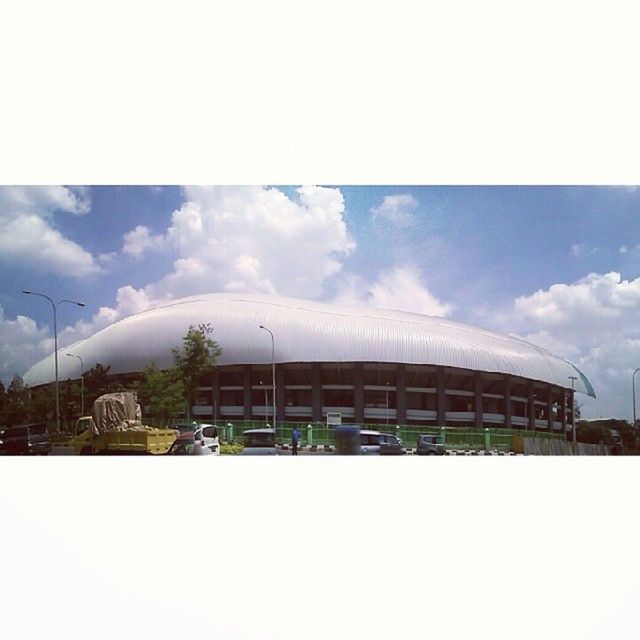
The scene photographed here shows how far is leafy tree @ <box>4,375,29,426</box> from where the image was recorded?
16.0 meters

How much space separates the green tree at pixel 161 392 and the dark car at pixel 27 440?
233 cm

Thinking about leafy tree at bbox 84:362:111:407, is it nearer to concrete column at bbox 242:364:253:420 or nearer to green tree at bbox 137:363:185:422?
green tree at bbox 137:363:185:422

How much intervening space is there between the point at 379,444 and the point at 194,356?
520 centimetres

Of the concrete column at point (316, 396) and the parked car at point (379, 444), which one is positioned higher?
the concrete column at point (316, 396)

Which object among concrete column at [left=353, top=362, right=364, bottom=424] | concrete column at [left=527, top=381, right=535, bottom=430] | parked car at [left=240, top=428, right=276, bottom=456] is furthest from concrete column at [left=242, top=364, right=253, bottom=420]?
concrete column at [left=527, top=381, right=535, bottom=430]

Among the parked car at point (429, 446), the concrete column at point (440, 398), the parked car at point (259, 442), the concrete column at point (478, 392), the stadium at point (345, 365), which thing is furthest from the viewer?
the concrete column at point (478, 392)

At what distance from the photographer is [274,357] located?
1902 cm

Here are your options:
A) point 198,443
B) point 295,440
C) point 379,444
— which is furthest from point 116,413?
point 379,444

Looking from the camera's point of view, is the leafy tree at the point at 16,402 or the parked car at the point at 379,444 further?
the parked car at the point at 379,444

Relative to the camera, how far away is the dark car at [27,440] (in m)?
16.0

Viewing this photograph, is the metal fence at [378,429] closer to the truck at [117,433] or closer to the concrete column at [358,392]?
the concrete column at [358,392]

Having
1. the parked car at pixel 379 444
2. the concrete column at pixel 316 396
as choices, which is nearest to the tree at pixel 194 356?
the concrete column at pixel 316 396

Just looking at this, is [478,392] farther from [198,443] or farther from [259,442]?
[198,443]
